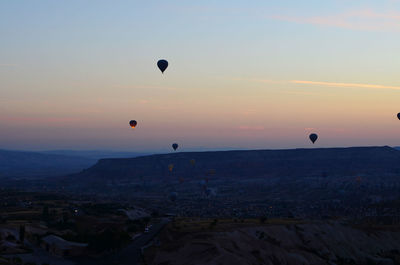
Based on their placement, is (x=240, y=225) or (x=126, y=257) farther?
(x=240, y=225)

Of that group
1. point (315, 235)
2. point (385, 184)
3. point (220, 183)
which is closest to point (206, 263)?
point (315, 235)

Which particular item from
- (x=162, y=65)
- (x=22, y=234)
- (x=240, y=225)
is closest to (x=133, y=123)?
(x=162, y=65)

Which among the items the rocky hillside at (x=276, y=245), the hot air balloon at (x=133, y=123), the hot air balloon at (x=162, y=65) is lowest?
the rocky hillside at (x=276, y=245)

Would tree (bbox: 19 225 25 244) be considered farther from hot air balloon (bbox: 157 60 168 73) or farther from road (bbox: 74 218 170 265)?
hot air balloon (bbox: 157 60 168 73)

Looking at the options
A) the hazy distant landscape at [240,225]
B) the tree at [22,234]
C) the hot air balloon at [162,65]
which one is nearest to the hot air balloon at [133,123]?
the hazy distant landscape at [240,225]

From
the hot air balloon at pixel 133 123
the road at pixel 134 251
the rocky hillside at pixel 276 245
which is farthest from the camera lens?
the hot air balloon at pixel 133 123

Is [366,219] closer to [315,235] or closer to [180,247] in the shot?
[315,235]

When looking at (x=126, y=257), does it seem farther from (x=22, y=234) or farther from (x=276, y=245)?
(x=276, y=245)

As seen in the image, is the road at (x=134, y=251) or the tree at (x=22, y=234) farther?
the tree at (x=22, y=234)

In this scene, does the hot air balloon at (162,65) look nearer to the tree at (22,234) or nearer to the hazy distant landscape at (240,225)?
the hazy distant landscape at (240,225)

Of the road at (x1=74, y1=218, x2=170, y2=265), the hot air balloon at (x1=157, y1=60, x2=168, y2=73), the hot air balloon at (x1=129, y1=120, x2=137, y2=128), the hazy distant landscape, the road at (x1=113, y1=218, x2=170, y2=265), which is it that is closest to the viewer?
the road at (x1=74, y1=218, x2=170, y2=265)

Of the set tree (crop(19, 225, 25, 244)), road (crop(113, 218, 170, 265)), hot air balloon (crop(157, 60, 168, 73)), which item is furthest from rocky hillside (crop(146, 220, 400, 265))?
hot air balloon (crop(157, 60, 168, 73))
